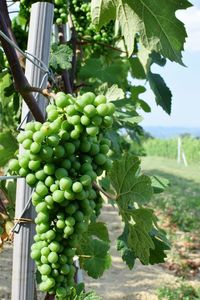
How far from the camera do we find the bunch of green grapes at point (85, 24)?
273cm

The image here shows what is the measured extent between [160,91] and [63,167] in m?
1.50

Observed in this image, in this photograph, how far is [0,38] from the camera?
4.34 feet

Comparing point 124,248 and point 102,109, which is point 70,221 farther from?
point 124,248

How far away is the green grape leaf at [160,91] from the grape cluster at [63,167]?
1293mm

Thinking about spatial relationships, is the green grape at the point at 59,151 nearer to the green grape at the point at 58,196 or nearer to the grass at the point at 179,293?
the green grape at the point at 58,196

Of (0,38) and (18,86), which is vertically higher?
(0,38)

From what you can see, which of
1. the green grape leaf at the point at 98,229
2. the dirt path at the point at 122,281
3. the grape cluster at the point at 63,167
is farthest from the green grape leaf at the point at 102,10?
the dirt path at the point at 122,281

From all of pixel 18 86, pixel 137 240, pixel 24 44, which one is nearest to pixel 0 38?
pixel 18 86

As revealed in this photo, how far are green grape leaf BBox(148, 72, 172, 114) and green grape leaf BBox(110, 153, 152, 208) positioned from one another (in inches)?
40.2

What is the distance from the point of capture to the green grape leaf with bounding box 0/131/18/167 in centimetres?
160

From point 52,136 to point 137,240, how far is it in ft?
1.80

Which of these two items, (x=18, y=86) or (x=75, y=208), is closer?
(x=75, y=208)

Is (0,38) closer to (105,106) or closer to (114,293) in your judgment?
(105,106)

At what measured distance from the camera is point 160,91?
2.55m
